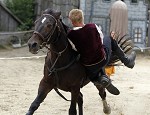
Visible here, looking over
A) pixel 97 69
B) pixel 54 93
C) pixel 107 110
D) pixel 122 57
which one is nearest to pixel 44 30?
pixel 97 69

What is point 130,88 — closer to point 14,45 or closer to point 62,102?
point 62,102

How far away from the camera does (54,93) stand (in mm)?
8758

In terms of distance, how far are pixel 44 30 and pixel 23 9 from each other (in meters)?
15.8

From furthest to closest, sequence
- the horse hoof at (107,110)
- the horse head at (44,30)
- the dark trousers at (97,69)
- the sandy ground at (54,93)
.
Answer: the sandy ground at (54,93)
the horse hoof at (107,110)
the dark trousers at (97,69)
the horse head at (44,30)

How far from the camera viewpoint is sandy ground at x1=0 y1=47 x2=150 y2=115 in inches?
278

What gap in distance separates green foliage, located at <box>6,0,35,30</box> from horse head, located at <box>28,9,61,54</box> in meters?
15.0

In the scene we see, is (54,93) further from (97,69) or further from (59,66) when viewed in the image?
(59,66)

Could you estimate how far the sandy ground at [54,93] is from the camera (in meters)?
7.06

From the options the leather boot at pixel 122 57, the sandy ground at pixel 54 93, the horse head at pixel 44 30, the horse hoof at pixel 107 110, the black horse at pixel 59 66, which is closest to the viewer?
the horse head at pixel 44 30

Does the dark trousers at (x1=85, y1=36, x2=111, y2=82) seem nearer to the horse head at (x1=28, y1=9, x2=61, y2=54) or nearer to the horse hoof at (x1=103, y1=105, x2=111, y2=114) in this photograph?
the horse head at (x1=28, y1=9, x2=61, y2=54)

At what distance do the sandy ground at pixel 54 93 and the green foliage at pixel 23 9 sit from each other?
5.43m

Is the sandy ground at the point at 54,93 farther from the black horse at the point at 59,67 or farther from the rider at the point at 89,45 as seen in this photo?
the black horse at the point at 59,67

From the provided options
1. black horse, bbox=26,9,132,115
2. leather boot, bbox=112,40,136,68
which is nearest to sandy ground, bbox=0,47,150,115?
leather boot, bbox=112,40,136,68

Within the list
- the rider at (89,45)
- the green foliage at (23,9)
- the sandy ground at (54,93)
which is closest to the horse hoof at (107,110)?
the sandy ground at (54,93)
